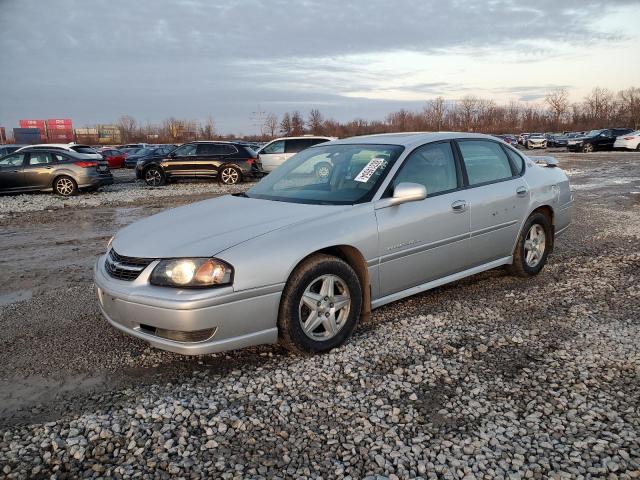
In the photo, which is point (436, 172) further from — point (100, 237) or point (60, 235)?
point (60, 235)

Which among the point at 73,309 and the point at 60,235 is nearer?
the point at 73,309

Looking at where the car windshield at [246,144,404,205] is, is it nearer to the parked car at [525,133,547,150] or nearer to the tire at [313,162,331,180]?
the tire at [313,162,331,180]

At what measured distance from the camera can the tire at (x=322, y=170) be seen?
14.3 feet

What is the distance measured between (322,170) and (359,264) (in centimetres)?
110

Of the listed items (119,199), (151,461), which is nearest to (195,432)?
(151,461)

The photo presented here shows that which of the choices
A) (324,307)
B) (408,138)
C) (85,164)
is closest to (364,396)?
(324,307)

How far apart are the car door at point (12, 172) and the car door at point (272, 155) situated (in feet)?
24.8

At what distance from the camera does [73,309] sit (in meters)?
4.65

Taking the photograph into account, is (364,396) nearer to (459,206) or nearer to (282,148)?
(459,206)

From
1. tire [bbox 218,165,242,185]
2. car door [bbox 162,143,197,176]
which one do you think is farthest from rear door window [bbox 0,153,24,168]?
tire [bbox 218,165,242,185]

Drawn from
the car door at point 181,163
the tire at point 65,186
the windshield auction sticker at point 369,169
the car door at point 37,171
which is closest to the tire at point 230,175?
the car door at point 181,163

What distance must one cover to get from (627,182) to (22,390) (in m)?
16.6

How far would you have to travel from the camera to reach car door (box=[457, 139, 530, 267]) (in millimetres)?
4543

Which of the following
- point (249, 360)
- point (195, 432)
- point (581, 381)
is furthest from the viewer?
point (249, 360)
